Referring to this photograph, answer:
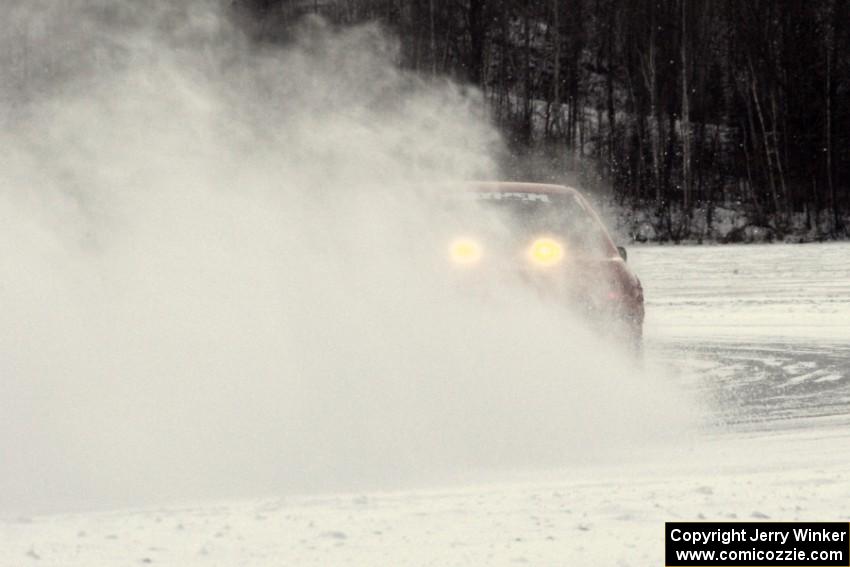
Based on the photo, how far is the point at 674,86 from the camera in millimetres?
55094

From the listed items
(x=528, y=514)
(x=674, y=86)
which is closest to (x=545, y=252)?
(x=528, y=514)

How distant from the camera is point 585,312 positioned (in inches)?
342

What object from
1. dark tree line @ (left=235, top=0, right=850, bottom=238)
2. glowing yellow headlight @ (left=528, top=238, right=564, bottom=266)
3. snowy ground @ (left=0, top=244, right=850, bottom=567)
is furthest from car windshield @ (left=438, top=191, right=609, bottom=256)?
dark tree line @ (left=235, top=0, right=850, bottom=238)

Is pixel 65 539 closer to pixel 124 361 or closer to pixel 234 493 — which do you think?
pixel 234 493

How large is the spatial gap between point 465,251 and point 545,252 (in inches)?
19.0

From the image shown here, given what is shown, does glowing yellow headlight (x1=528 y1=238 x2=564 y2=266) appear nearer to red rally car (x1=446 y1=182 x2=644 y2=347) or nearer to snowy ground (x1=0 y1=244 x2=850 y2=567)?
red rally car (x1=446 y1=182 x2=644 y2=347)

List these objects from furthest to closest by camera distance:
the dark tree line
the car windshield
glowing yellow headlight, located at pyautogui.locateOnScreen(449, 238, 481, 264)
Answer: the dark tree line
the car windshield
glowing yellow headlight, located at pyautogui.locateOnScreen(449, 238, 481, 264)

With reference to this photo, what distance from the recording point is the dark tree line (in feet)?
169

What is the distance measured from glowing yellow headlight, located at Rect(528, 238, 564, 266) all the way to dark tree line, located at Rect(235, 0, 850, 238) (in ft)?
130

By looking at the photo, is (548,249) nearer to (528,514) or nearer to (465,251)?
(465,251)

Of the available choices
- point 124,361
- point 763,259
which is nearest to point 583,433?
point 124,361

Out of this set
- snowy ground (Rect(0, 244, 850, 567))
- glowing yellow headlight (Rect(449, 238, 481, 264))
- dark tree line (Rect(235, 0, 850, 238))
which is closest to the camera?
snowy ground (Rect(0, 244, 850, 567))

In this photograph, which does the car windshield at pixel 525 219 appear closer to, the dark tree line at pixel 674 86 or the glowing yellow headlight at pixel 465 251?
the glowing yellow headlight at pixel 465 251

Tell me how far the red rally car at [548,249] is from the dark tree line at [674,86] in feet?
128
